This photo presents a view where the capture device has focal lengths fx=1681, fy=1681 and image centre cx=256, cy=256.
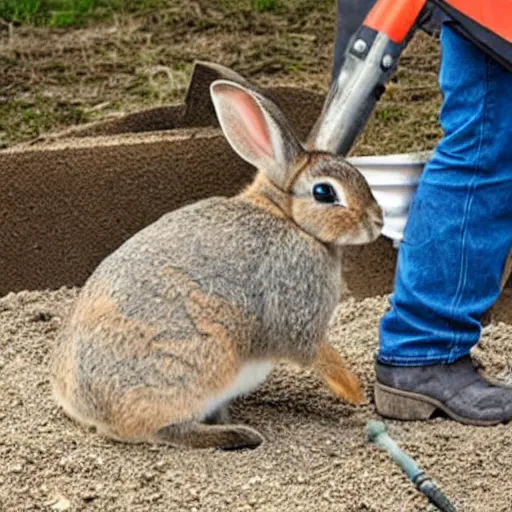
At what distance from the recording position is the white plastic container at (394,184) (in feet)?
17.3

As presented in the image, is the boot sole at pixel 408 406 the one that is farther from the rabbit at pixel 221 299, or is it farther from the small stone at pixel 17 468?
the small stone at pixel 17 468

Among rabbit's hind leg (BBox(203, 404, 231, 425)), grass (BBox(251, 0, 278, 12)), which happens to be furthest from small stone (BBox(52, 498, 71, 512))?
grass (BBox(251, 0, 278, 12))

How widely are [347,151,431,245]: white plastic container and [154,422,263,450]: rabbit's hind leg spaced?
42.0 inches

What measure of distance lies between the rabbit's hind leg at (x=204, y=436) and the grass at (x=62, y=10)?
14.9 feet

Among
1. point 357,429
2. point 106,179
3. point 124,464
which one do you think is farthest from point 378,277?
point 124,464

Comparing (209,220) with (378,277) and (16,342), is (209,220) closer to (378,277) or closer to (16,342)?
(16,342)

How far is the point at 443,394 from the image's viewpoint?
4660 millimetres

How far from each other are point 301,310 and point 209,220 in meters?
0.34

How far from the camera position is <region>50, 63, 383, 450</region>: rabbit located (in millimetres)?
4312

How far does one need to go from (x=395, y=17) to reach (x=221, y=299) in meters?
0.88

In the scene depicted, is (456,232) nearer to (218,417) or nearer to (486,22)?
(486,22)

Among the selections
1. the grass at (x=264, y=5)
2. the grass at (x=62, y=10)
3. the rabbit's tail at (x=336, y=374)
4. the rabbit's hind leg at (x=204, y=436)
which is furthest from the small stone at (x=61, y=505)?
the grass at (x=264, y=5)

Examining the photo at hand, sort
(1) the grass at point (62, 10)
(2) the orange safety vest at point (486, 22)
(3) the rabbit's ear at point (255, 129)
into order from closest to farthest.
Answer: (2) the orange safety vest at point (486, 22)
(3) the rabbit's ear at point (255, 129)
(1) the grass at point (62, 10)

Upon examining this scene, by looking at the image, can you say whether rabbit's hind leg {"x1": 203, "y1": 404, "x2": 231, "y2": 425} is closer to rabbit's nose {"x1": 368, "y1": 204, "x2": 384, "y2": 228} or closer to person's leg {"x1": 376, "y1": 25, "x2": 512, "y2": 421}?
person's leg {"x1": 376, "y1": 25, "x2": 512, "y2": 421}
